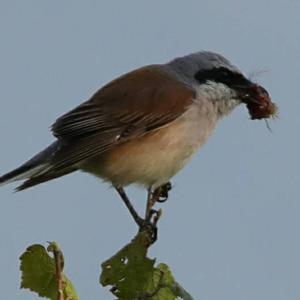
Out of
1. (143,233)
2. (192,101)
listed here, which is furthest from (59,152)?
(143,233)

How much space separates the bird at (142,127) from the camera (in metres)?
3.72

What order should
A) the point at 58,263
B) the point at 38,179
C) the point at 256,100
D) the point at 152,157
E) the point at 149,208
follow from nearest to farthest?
the point at 58,263 → the point at 149,208 → the point at 38,179 → the point at 152,157 → the point at 256,100

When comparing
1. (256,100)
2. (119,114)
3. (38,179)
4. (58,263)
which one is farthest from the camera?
(256,100)

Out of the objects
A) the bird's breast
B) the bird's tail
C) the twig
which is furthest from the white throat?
the twig

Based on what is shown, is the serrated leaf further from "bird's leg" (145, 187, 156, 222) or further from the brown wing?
the brown wing

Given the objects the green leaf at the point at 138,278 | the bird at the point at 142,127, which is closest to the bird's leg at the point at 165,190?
the bird at the point at 142,127

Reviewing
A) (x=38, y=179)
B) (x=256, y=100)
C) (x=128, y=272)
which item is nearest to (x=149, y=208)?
(x=38, y=179)

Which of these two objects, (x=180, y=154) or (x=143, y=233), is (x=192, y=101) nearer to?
(x=180, y=154)

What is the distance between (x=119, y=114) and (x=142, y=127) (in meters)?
0.14

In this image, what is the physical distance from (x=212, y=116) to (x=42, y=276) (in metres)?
2.24

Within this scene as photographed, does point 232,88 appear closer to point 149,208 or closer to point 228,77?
point 228,77

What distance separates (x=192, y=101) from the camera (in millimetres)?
4074

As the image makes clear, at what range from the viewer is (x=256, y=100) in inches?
A: 164

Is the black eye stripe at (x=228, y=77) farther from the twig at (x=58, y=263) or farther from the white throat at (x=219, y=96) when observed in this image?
the twig at (x=58, y=263)
